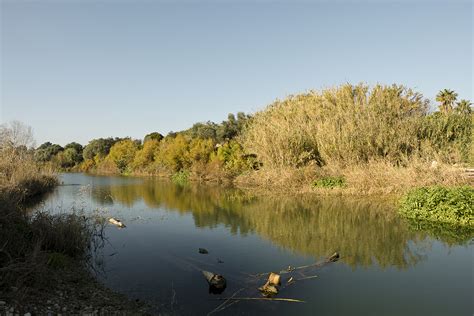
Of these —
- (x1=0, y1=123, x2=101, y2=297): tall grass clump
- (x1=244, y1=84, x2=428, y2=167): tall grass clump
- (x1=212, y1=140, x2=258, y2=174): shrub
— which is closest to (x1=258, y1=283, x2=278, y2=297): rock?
(x1=0, y1=123, x2=101, y2=297): tall grass clump

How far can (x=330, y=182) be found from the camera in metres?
25.0

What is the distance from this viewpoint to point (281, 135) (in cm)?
3020

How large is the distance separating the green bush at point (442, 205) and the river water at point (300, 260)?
3.44 feet

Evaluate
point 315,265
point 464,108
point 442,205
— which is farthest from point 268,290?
point 464,108

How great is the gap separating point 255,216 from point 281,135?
13.3 m

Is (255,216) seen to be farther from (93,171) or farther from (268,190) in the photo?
(93,171)

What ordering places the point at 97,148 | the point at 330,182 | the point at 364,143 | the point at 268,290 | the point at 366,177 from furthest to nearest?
the point at 97,148, the point at 364,143, the point at 330,182, the point at 366,177, the point at 268,290

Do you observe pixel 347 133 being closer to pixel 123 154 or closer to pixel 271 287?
pixel 271 287

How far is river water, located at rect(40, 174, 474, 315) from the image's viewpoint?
761 centimetres

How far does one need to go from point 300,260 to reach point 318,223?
18.4 feet

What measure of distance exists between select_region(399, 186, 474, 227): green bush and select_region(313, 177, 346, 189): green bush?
25.8 feet

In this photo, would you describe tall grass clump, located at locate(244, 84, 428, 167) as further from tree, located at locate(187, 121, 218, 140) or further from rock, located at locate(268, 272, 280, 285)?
tree, located at locate(187, 121, 218, 140)

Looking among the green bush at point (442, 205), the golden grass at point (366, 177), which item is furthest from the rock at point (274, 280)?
the golden grass at point (366, 177)

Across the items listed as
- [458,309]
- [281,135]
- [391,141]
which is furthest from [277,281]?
[281,135]
